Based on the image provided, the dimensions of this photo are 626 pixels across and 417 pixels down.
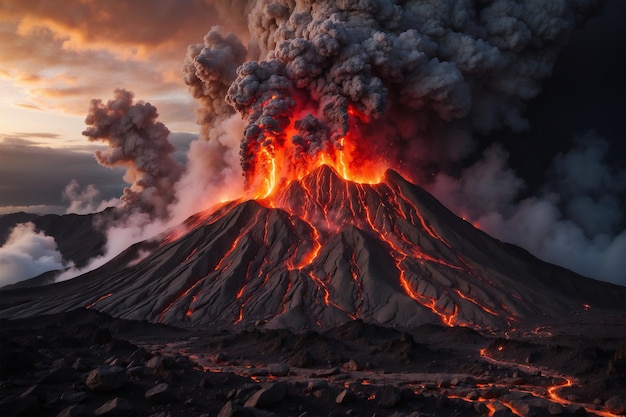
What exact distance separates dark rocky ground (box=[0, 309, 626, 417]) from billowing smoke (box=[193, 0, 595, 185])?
97.6 ft

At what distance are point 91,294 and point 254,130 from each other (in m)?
22.7

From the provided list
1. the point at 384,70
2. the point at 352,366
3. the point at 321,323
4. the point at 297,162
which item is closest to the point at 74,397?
the point at 352,366

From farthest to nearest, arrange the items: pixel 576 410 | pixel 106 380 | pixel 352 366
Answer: pixel 352 366
pixel 576 410
pixel 106 380

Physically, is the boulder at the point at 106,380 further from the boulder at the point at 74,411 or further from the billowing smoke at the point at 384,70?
the billowing smoke at the point at 384,70

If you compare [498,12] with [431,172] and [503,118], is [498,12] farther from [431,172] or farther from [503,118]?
[431,172]

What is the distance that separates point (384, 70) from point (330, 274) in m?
25.0

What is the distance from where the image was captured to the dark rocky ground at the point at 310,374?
16484 millimetres

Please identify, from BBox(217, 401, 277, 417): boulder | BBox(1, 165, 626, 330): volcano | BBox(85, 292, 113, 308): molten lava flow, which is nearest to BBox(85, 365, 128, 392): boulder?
BBox(217, 401, 277, 417): boulder

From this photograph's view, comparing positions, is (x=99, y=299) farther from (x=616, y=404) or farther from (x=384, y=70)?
(x=616, y=404)

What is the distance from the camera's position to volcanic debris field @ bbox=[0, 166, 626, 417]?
61.5 feet

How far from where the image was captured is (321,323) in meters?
45.7

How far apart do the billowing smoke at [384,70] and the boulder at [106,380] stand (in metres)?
47.7

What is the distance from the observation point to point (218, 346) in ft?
115

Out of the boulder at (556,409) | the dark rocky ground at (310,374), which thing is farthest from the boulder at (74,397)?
the boulder at (556,409)
